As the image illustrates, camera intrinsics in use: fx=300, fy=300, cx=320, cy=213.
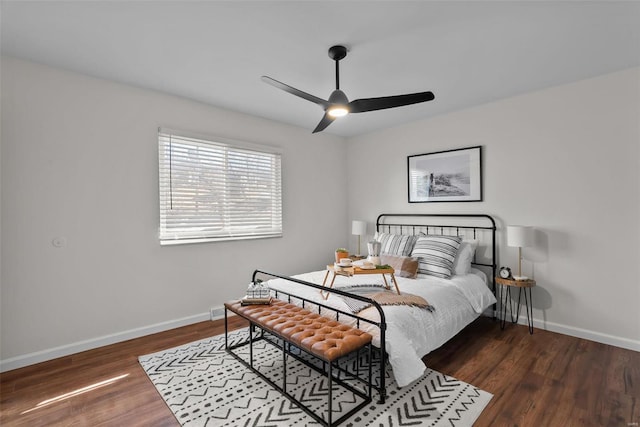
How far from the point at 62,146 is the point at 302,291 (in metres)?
2.63

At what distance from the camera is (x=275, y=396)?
2184 millimetres

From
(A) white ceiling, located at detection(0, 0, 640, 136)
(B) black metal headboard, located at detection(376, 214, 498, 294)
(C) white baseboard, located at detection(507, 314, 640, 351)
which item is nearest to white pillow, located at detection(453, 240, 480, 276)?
(B) black metal headboard, located at detection(376, 214, 498, 294)

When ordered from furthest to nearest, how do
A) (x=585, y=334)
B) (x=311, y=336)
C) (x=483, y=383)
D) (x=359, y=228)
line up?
(x=359, y=228) < (x=585, y=334) < (x=483, y=383) < (x=311, y=336)

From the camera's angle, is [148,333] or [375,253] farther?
[148,333]

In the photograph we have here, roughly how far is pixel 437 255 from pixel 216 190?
2.78 metres

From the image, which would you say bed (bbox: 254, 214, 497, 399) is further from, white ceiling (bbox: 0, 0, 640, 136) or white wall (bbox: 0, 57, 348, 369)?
white ceiling (bbox: 0, 0, 640, 136)

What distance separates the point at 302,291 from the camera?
9.67 feet

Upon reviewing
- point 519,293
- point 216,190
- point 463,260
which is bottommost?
point 519,293

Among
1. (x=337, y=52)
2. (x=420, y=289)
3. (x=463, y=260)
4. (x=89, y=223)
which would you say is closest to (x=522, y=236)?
(x=463, y=260)

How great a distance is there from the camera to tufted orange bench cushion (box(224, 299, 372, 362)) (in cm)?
192

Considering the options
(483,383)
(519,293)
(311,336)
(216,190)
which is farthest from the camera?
(216,190)

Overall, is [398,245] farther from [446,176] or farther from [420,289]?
[446,176]

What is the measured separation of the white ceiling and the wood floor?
2668 millimetres

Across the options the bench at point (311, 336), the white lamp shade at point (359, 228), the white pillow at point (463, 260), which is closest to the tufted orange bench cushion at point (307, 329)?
the bench at point (311, 336)
